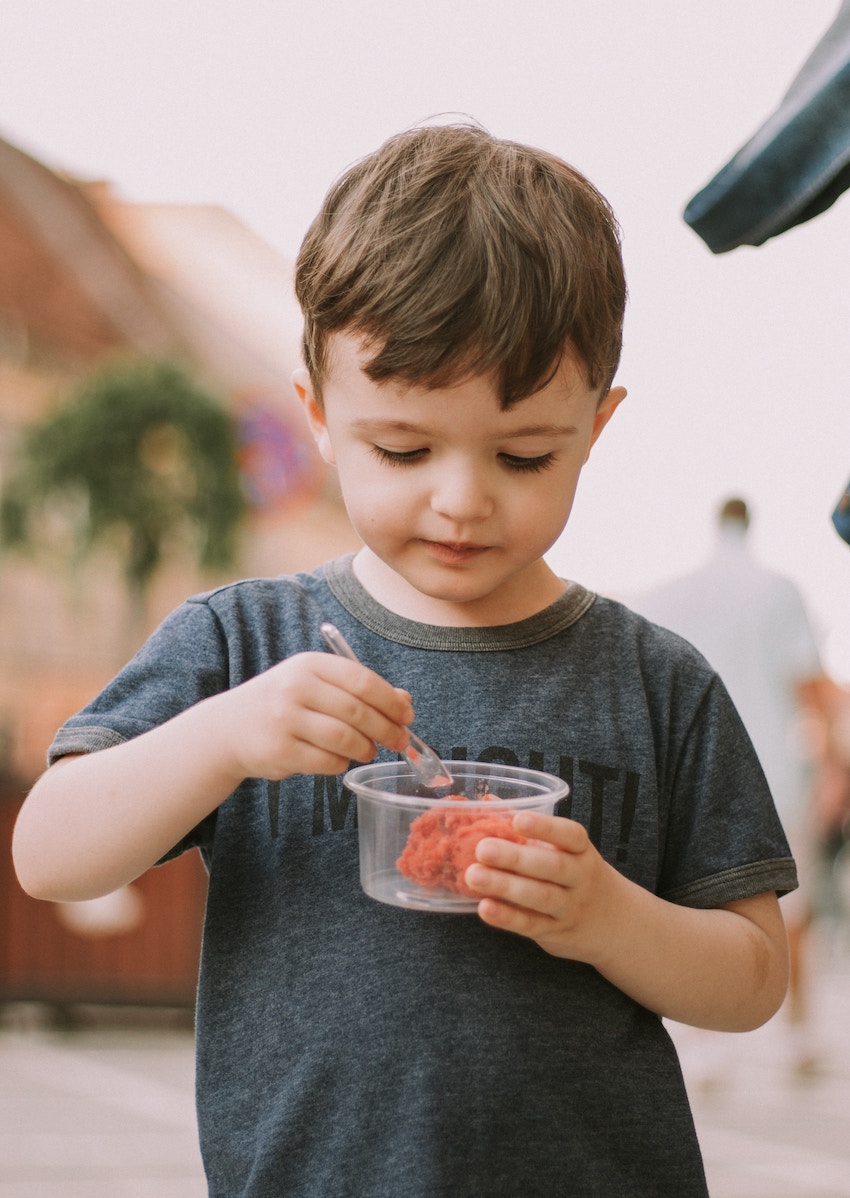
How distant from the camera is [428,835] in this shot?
93cm

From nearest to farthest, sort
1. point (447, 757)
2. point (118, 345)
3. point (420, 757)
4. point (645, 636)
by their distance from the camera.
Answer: point (420, 757)
point (447, 757)
point (645, 636)
point (118, 345)

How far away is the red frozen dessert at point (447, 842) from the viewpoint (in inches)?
35.7

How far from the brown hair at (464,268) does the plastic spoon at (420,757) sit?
0.21 m

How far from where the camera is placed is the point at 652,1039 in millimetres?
1102

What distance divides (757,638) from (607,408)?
9.50 feet

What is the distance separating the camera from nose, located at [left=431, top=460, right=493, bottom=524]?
3.22ft

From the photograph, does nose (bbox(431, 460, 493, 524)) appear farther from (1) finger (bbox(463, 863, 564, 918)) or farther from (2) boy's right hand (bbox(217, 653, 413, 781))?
(1) finger (bbox(463, 863, 564, 918))

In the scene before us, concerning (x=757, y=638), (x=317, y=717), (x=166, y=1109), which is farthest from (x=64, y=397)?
(x=317, y=717)

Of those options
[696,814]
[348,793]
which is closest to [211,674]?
[348,793]

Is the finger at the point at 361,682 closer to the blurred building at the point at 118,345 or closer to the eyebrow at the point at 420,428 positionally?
the eyebrow at the point at 420,428

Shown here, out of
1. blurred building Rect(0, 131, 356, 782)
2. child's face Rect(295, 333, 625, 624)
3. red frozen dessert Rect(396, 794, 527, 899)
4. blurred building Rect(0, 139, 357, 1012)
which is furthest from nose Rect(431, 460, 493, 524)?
blurred building Rect(0, 131, 356, 782)

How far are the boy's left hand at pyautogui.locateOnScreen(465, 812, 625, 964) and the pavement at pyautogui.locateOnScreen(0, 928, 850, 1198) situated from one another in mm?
2449

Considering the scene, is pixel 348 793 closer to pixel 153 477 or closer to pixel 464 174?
pixel 464 174

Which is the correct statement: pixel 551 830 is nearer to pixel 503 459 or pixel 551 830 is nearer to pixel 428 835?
pixel 428 835
